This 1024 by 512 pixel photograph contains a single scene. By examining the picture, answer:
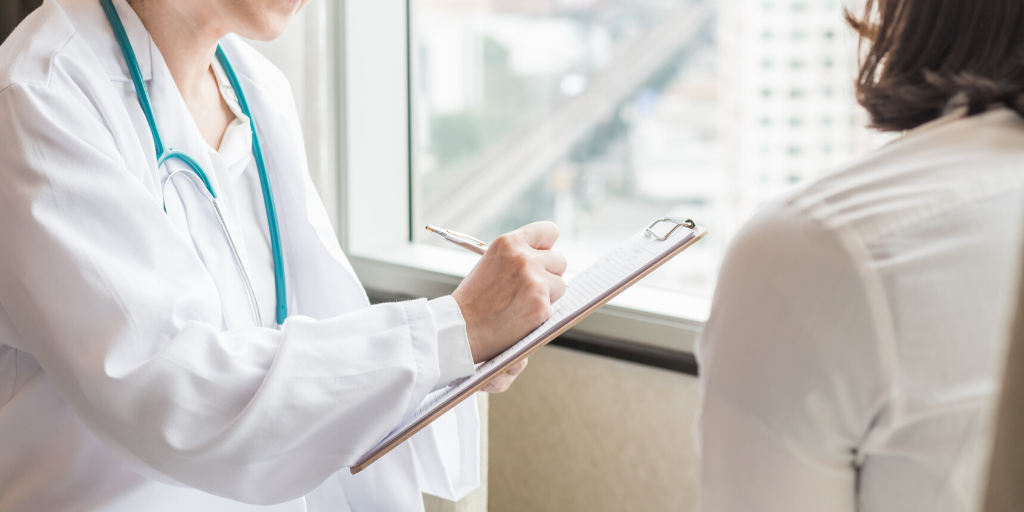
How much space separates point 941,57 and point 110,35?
0.86 m

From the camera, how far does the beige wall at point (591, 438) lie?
1249 millimetres

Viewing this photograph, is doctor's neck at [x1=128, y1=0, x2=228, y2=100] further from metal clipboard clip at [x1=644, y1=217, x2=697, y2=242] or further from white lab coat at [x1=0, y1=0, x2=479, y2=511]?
metal clipboard clip at [x1=644, y1=217, x2=697, y2=242]

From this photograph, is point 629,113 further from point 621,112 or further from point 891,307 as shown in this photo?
point 891,307

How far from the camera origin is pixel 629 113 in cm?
1105

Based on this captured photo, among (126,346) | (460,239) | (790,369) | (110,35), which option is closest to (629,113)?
(460,239)

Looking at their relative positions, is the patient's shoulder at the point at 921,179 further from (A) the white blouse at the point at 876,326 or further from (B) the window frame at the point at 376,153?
(B) the window frame at the point at 376,153

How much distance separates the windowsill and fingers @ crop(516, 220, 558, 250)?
31cm

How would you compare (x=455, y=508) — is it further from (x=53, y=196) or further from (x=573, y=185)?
(x=573, y=185)

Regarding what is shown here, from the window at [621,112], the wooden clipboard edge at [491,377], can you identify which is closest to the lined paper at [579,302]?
the wooden clipboard edge at [491,377]

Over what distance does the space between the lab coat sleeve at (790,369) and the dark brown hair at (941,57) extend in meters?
0.15

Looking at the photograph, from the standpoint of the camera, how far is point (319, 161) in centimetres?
162

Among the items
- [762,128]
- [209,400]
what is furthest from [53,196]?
[762,128]

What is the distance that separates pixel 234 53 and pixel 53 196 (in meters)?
0.49

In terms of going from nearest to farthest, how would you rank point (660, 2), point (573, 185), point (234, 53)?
point (234, 53)
point (660, 2)
point (573, 185)
